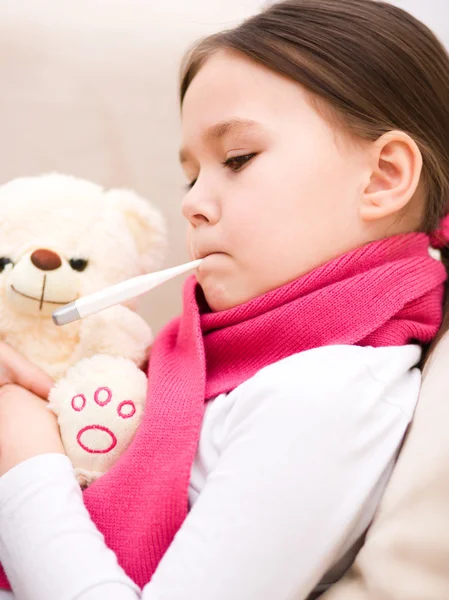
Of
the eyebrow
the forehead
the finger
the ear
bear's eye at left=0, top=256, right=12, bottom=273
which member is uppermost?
the forehead

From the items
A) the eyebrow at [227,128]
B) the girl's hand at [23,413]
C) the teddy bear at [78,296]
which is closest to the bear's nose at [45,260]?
the teddy bear at [78,296]

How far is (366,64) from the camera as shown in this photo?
0.64 m

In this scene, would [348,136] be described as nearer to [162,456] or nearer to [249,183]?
[249,183]

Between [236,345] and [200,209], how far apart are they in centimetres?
15

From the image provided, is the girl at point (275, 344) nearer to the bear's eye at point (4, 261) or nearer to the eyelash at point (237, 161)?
the eyelash at point (237, 161)

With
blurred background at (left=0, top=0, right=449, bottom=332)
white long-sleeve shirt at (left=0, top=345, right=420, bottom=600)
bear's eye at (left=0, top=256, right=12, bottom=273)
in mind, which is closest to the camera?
white long-sleeve shirt at (left=0, top=345, right=420, bottom=600)

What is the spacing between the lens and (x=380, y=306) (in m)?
0.58

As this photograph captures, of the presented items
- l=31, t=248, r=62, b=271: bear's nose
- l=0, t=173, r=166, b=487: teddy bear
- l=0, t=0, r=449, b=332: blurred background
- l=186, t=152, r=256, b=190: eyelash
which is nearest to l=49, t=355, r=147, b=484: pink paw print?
l=0, t=173, r=166, b=487: teddy bear

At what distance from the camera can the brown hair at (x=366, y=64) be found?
2.06 ft

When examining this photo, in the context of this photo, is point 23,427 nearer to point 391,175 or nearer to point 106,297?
point 106,297

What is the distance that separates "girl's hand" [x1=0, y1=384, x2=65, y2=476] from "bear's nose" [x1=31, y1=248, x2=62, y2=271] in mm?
139

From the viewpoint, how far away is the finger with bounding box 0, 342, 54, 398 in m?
0.66

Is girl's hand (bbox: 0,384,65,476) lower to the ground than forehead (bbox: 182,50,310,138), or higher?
lower

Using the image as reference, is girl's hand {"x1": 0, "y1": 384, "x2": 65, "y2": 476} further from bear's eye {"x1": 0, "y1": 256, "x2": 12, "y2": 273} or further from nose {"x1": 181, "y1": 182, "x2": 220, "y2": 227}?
nose {"x1": 181, "y1": 182, "x2": 220, "y2": 227}
